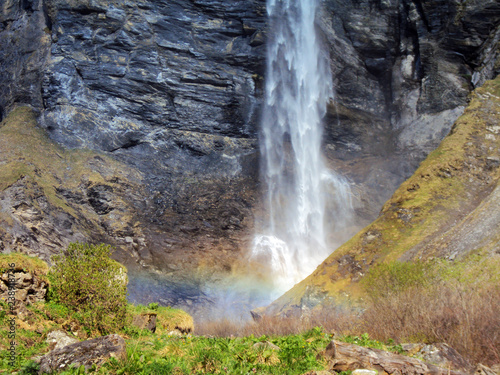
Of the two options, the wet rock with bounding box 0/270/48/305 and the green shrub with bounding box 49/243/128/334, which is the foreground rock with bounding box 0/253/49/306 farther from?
the green shrub with bounding box 49/243/128/334

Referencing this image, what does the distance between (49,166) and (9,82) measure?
15081 millimetres

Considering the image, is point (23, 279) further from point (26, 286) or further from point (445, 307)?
point (445, 307)

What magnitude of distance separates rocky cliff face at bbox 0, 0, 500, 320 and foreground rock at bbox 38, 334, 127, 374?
1253 inches

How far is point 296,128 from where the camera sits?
54.0 m

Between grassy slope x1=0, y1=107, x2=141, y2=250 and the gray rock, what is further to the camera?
grassy slope x1=0, y1=107, x2=141, y2=250

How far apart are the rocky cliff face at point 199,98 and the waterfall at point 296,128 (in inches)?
58.3


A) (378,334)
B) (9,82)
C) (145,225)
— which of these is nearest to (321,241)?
(145,225)

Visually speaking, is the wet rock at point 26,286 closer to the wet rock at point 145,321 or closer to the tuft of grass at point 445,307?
the wet rock at point 145,321

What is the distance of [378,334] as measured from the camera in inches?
577

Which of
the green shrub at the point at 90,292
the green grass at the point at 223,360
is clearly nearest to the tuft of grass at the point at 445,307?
the green grass at the point at 223,360

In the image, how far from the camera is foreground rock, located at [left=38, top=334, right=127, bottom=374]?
7219 mm

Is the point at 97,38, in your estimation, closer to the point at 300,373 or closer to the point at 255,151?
the point at 255,151

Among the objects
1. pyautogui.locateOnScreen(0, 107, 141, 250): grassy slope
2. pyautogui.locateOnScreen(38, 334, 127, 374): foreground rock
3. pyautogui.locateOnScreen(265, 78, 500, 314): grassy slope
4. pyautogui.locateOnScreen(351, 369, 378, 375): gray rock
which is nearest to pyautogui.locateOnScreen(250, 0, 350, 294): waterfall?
pyautogui.locateOnScreen(0, 107, 141, 250): grassy slope

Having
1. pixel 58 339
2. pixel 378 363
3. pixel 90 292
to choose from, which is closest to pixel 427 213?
pixel 378 363
